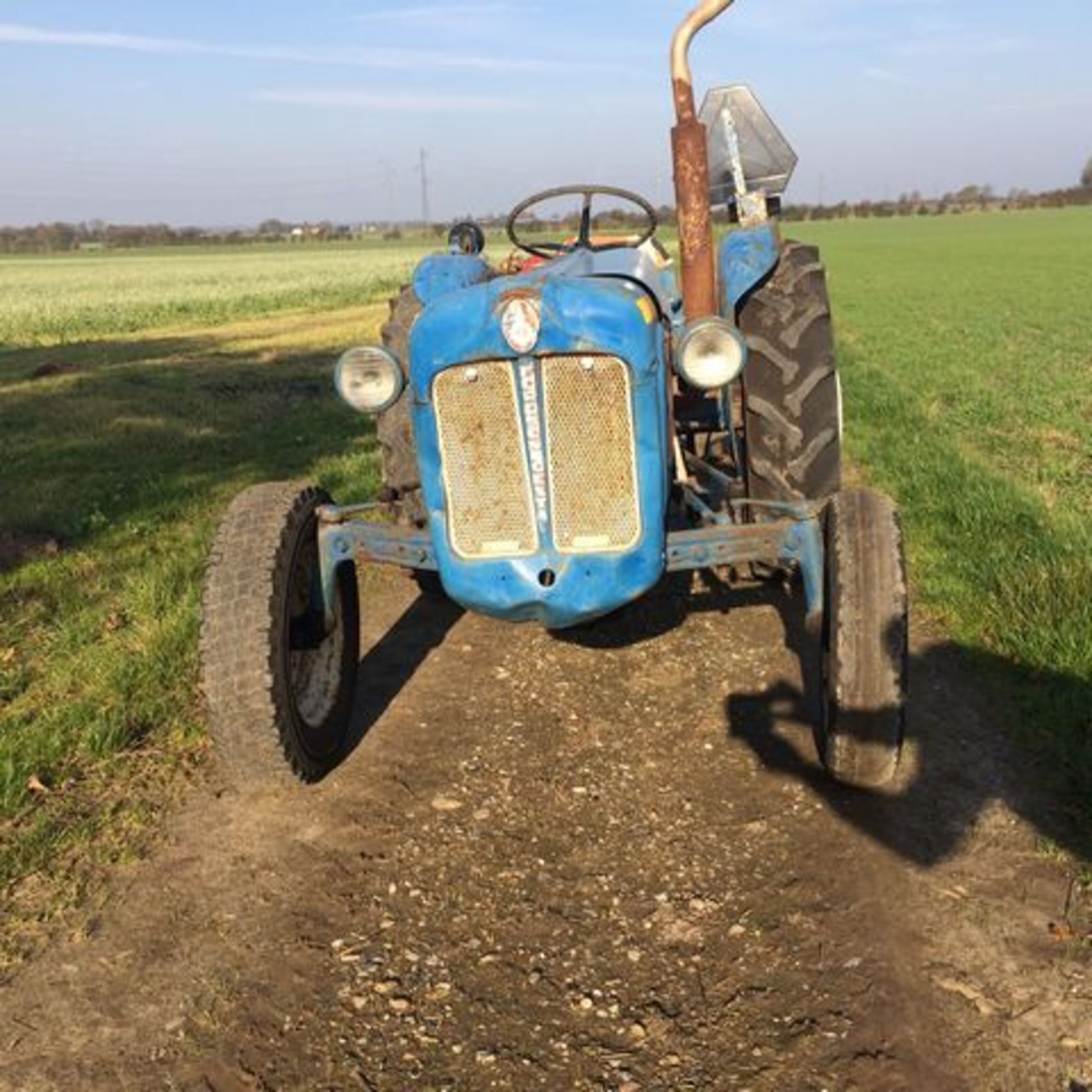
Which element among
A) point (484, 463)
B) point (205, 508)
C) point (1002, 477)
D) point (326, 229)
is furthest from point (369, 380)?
point (326, 229)

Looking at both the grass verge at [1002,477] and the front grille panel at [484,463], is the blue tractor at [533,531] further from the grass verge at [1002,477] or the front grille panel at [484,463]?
the grass verge at [1002,477]

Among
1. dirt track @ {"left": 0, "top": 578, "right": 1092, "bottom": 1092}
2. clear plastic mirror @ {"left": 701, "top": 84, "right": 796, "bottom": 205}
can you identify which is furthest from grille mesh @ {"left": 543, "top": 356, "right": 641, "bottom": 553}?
clear plastic mirror @ {"left": 701, "top": 84, "right": 796, "bottom": 205}

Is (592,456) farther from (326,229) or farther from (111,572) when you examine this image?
(326,229)

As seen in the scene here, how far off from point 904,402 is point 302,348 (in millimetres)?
9715

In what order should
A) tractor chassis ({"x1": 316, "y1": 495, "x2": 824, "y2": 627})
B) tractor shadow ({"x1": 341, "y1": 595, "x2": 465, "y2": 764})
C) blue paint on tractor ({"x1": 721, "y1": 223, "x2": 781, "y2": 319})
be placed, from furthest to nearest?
blue paint on tractor ({"x1": 721, "y1": 223, "x2": 781, "y2": 319})
tractor shadow ({"x1": 341, "y1": 595, "x2": 465, "y2": 764})
tractor chassis ({"x1": 316, "y1": 495, "x2": 824, "y2": 627})

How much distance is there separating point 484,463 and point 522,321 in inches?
17.7

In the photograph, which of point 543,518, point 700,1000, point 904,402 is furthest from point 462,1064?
point 904,402

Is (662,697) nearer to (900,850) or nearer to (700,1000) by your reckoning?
(900,850)

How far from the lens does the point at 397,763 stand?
3641 millimetres

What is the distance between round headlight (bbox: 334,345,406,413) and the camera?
346 centimetres

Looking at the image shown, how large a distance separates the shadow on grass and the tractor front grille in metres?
3.77

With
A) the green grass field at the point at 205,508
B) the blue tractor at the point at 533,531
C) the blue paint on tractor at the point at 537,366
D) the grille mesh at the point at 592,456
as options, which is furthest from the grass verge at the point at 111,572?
the grille mesh at the point at 592,456

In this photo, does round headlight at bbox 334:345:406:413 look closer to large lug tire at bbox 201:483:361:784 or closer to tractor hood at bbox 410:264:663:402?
tractor hood at bbox 410:264:663:402

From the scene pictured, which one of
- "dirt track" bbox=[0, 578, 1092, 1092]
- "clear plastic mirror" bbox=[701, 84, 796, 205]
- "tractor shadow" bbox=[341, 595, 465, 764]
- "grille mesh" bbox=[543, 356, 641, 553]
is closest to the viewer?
"dirt track" bbox=[0, 578, 1092, 1092]
